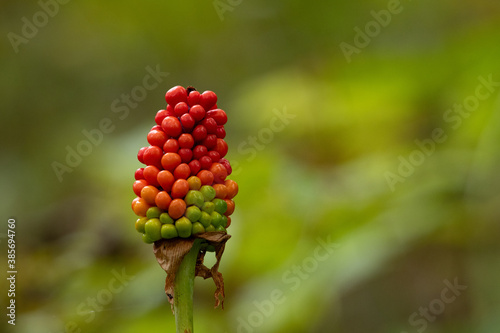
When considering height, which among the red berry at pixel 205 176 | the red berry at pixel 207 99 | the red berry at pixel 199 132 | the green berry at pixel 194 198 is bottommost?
the green berry at pixel 194 198

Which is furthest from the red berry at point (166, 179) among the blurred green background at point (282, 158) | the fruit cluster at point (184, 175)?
the blurred green background at point (282, 158)

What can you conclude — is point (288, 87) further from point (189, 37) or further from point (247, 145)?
point (189, 37)

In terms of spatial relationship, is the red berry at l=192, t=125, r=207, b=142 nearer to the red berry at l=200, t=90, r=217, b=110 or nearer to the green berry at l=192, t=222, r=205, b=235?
the red berry at l=200, t=90, r=217, b=110

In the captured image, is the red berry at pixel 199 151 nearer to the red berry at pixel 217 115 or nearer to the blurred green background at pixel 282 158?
the red berry at pixel 217 115

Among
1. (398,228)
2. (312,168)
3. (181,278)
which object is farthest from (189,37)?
(181,278)

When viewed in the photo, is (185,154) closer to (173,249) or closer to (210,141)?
(210,141)
